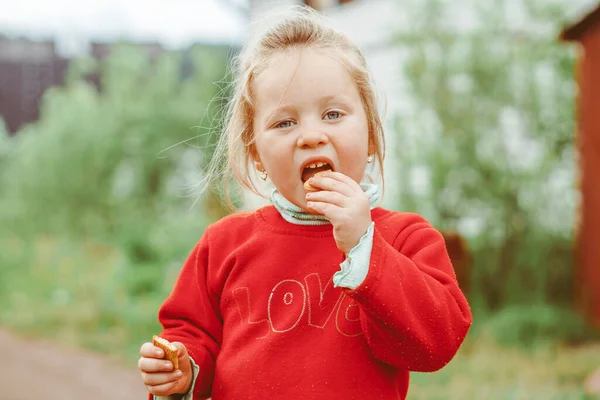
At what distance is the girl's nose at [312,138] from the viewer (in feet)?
5.03

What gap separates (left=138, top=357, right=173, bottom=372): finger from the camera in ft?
5.12

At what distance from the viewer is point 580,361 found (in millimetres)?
5078

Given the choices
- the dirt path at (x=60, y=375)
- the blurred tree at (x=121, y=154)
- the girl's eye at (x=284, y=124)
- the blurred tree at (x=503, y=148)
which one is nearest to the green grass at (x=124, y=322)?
the dirt path at (x=60, y=375)

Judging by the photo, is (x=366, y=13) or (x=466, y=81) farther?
(x=366, y=13)

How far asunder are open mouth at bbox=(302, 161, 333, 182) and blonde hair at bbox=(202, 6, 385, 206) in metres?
0.21

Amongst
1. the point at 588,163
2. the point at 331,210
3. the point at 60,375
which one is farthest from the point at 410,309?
the point at 588,163

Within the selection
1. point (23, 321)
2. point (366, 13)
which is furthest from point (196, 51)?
point (23, 321)

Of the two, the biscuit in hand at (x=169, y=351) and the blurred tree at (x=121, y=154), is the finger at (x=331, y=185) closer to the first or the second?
the biscuit in hand at (x=169, y=351)

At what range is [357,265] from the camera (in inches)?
53.1

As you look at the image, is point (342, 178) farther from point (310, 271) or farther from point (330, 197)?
point (310, 271)

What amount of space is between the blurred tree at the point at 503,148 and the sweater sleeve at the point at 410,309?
502 cm

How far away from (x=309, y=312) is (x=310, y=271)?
9 cm

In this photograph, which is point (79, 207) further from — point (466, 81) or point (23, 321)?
point (466, 81)

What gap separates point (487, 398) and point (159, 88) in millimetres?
4553
